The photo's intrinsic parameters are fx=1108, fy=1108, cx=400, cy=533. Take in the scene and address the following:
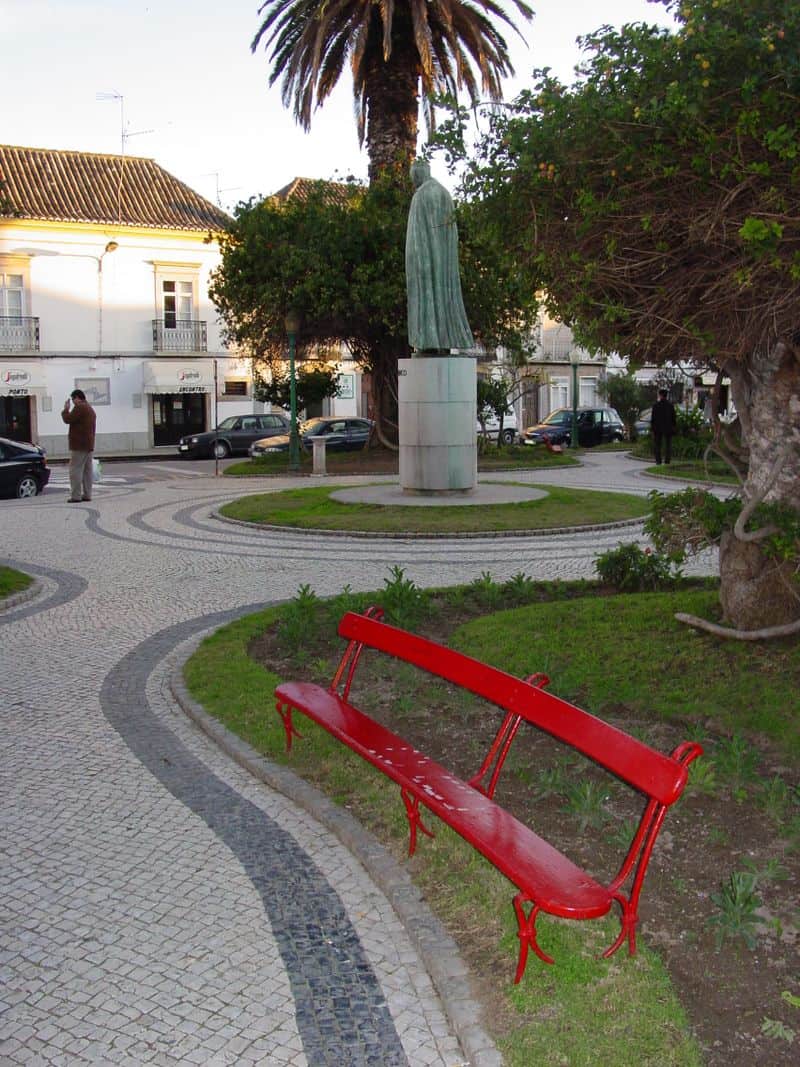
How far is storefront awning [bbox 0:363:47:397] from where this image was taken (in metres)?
37.3

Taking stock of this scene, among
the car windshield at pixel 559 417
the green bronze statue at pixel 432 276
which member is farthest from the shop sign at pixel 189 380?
the green bronze statue at pixel 432 276

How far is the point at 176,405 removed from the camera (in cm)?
4175

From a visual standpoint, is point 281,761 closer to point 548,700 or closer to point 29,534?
point 548,700

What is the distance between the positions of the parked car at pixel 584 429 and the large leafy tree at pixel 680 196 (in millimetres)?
31138

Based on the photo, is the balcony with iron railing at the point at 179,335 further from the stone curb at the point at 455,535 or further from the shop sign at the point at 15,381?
the stone curb at the point at 455,535

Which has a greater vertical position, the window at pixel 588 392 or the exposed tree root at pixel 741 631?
the window at pixel 588 392

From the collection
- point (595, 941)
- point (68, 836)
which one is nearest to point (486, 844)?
point (595, 941)

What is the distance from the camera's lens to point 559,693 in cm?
613

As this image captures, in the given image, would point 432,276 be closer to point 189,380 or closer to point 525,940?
point 525,940

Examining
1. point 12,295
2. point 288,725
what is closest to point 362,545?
point 288,725

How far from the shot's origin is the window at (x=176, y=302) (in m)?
40.9

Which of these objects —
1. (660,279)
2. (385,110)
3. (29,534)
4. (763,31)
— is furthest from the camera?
(385,110)

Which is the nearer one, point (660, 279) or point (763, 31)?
point (763, 31)

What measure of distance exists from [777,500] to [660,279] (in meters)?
1.81
